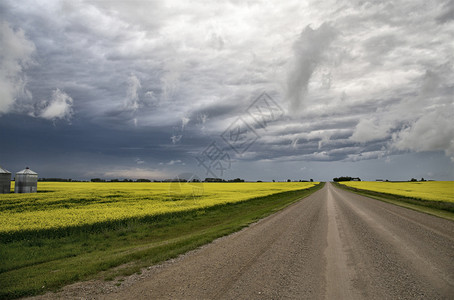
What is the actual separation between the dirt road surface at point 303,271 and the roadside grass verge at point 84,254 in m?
0.74

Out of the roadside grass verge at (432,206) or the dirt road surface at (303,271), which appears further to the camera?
the roadside grass verge at (432,206)

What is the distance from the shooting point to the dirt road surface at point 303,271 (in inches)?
240

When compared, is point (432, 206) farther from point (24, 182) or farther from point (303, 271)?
point (24, 182)

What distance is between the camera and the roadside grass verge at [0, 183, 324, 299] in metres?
7.33

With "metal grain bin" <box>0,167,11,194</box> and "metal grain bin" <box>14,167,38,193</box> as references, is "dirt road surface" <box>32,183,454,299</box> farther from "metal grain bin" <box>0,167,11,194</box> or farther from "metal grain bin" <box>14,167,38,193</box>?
"metal grain bin" <box>14,167,38,193</box>

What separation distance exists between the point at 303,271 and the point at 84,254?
847 cm

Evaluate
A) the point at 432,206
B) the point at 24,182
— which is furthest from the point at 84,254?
the point at 24,182

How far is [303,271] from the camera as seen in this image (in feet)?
24.5

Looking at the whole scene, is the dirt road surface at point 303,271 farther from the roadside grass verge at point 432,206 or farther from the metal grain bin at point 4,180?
the metal grain bin at point 4,180

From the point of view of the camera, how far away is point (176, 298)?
5855 mm

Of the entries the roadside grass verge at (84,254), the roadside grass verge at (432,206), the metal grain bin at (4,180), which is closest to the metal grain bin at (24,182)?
the metal grain bin at (4,180)

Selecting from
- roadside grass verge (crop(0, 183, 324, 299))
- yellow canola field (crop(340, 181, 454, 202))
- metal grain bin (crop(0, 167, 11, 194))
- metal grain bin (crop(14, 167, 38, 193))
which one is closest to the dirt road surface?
roadside grass verge (crop(0, 183, 324, 299))

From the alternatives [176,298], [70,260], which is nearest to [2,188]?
[70,260]

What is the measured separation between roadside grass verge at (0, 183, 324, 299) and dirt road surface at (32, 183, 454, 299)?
2.44ft
